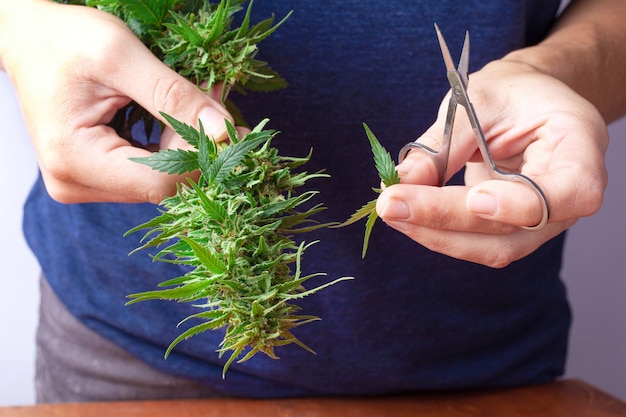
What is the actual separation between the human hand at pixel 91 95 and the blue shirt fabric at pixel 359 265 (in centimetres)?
23

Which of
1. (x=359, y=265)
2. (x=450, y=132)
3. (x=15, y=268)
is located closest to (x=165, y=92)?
(x=450, y=132)

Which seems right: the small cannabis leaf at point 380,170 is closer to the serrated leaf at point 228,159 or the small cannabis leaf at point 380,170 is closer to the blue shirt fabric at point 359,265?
the serrated leaf at point 228,159

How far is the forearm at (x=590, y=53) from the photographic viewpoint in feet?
2.41

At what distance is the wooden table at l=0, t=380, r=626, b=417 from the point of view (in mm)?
813

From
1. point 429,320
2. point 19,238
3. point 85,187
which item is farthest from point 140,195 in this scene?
point 19,238

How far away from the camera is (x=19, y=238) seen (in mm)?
1337

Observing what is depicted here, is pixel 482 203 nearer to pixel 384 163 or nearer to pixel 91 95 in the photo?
pixel 384 163

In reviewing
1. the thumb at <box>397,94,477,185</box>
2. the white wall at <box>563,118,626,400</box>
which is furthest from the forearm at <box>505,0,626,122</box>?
the white wall at <box>563,118,626,400</box>

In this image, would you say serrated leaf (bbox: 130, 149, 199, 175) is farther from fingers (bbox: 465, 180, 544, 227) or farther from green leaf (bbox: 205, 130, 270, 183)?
fingers (bbox: 465, 180, 544, 227)

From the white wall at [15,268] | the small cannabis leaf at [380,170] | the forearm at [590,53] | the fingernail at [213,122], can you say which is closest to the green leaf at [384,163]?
the small cannabis leaf at [380,170]

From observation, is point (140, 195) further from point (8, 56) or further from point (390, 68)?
point (390, 68)

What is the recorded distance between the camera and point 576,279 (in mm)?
1526

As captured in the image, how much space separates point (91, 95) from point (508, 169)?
14.8 inches

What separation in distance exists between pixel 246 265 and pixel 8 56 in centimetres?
31
